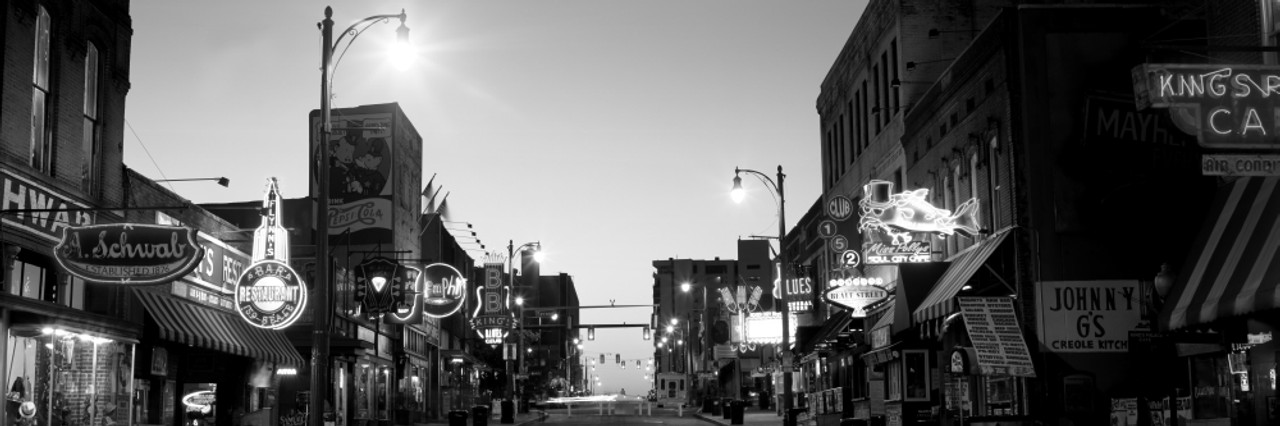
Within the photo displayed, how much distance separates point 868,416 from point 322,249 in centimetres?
1568

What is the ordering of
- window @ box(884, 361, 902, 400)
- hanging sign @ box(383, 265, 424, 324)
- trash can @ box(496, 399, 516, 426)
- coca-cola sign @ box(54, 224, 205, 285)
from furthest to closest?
trash can @ box(496, 399, 516, 426), hanging sign @ box(383, 265, 424, 324), window @ box(884, 361, 902, 400), coca-cola sign @ box(54, 224, 205, 285)

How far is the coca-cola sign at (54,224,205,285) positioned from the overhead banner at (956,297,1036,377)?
14.3m

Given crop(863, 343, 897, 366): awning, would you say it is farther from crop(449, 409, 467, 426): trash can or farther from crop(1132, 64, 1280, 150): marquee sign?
crop(1132, 64, 1280, 150): marquee sign

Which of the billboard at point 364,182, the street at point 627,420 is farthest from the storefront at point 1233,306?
the street at point 627,420

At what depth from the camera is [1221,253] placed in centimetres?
1816

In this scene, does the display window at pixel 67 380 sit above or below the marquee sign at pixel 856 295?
below

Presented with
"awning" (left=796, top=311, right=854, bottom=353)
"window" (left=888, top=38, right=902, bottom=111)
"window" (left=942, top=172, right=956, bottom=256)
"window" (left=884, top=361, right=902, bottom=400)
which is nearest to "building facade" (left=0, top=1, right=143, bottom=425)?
"window" (left=942, top=172, right=956, bottom=256)

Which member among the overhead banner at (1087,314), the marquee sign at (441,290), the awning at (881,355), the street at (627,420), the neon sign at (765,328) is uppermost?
the marquee sign at (441,290)

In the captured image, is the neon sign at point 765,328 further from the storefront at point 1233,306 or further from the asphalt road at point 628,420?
the storefront at point 1233,306

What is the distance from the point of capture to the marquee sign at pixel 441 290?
4344 cm

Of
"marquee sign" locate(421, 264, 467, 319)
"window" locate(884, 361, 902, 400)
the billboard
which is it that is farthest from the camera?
the billboard

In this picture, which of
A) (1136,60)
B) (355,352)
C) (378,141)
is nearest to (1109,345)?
(1136,60)

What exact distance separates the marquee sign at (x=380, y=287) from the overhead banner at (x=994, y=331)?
2238 cm

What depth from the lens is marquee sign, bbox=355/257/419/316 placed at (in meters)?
41.8
